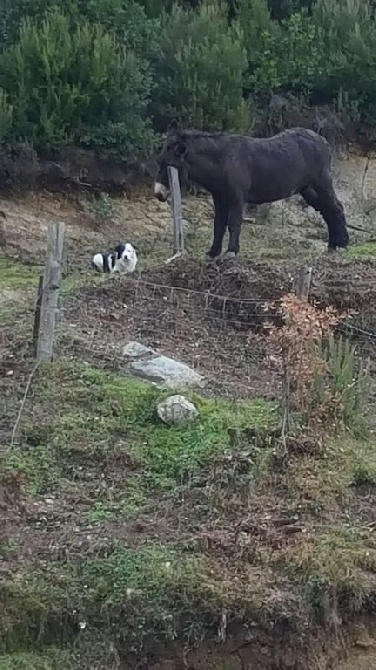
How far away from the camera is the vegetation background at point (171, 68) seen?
14531mm

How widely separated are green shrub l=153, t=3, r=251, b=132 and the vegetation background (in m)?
0.02

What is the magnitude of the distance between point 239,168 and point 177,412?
4.96 metres

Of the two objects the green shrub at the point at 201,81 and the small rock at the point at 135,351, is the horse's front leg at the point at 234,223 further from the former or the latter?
the green shrub at the point at 201,81

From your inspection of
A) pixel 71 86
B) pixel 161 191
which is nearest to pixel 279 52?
pixel 71 86

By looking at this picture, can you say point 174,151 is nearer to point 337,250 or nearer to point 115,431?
point 337,250

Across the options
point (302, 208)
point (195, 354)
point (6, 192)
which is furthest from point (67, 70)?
point (195, 354)

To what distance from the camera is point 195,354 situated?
8781mm

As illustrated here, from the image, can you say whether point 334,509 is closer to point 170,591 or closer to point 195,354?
point 170,591

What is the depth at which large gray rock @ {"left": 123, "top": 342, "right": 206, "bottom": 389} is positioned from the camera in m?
7.89

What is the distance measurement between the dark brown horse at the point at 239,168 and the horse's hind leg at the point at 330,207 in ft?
0.04

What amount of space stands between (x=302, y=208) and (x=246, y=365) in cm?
840

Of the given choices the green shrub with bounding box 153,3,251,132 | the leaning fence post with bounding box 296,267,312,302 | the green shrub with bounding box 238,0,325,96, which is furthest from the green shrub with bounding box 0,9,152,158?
the leaning fence post with bounding box 296,267,312,302

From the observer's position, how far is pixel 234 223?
1164 cm

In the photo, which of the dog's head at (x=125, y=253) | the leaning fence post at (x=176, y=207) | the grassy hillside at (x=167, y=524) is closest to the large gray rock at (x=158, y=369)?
the grassy hillside at (x=167, y=524)
